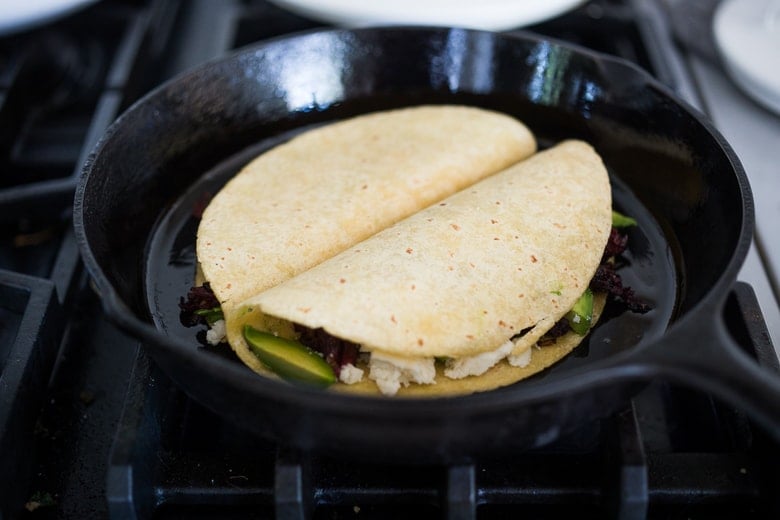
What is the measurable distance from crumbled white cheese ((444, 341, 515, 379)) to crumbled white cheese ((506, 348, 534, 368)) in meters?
0.02

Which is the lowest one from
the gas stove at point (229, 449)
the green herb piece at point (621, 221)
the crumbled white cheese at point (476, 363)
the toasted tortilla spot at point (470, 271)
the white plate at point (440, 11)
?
the gas stove at point (229, 449)

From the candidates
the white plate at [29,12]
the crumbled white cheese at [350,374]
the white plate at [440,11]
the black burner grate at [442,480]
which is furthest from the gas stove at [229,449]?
the white plate at [440,11]

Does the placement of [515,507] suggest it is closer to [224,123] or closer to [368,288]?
[368,288]

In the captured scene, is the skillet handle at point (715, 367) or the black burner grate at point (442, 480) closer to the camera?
the skillet handle at point (715, 367)

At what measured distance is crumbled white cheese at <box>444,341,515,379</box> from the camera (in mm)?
1191

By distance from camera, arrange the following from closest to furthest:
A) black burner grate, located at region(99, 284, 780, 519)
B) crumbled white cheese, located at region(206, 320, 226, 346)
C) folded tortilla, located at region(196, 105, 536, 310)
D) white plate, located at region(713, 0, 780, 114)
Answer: black burner grate, located at region(99, 284, 780, 519) → crumbled white cheese, located at region(206, 320, 226, 346) → folded tortilla, located at region(196, 105, 536, 310) → white plate, located at region(713, 0, 780, 114)

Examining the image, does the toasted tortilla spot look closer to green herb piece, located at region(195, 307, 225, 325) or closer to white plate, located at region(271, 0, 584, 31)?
green herb piece, located at region(195, 307, 225, 325)

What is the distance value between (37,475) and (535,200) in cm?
92

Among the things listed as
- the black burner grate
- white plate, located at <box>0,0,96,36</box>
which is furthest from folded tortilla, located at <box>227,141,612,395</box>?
white plate, located at <box>0,0,96,36</box>

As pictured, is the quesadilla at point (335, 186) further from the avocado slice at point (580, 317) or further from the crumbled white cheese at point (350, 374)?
the avocado slice at point (580, 317)

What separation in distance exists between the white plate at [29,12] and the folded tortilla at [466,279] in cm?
108

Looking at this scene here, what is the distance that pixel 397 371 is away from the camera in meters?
1.17

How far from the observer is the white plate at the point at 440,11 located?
1848 mm

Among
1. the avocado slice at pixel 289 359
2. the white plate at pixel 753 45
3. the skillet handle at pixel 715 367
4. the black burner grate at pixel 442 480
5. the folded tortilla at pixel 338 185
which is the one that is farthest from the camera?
the white plate at pixel 753 45
